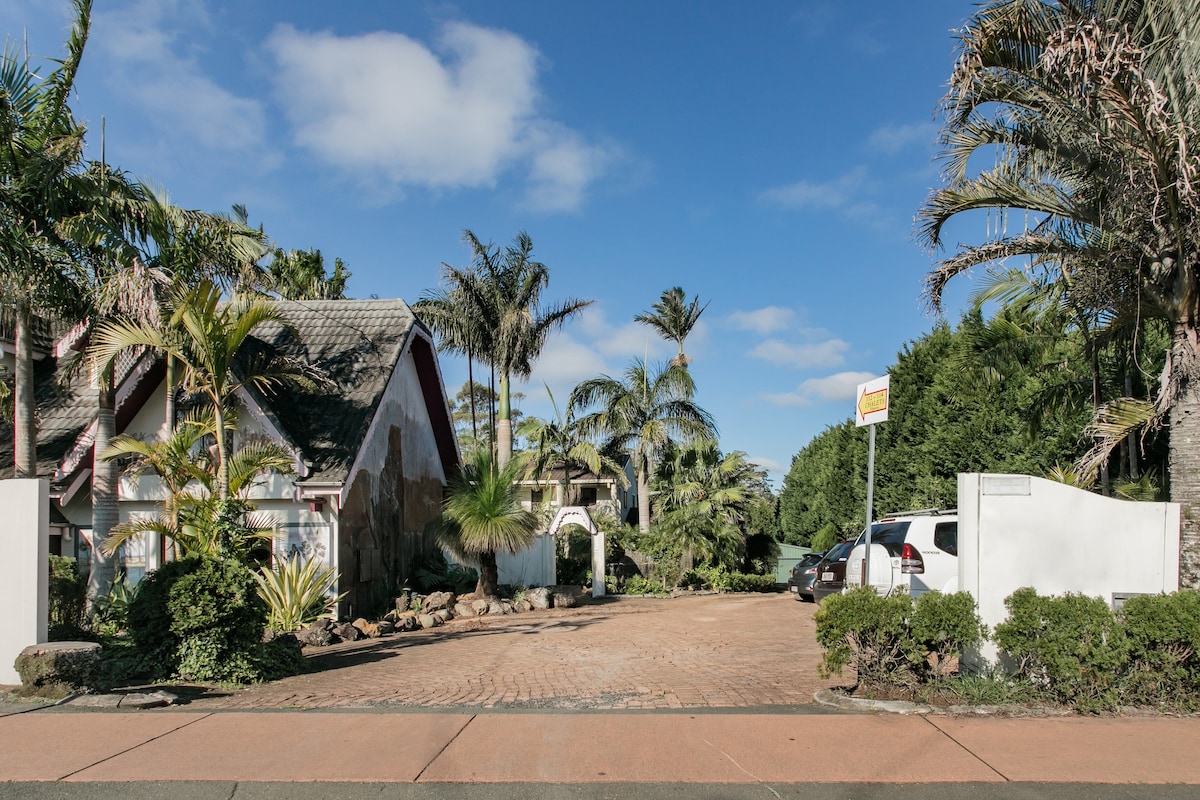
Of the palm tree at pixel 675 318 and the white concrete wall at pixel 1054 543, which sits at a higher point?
the palm tree at pixel 675 318

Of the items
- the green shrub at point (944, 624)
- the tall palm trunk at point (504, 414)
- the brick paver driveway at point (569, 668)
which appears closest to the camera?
the green shrub at point (944, 624)

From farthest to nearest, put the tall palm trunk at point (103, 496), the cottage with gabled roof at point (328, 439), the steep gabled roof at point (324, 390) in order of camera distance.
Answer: the steep gabled roof at point (324, 390)
the cottage with gabled roof at point (328, 439)
the tall palm trunk at point (103, 496)

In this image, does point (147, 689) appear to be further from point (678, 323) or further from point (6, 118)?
point (678, 323)

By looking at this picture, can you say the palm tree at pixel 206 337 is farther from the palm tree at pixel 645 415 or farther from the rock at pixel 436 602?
the palm tree at pixel 645 415

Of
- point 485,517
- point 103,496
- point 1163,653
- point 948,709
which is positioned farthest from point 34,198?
point 1163,653

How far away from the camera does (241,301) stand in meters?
11.6

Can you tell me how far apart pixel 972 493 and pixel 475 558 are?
11719mm

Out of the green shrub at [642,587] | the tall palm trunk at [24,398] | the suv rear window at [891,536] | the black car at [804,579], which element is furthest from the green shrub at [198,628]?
the green shrub at [642,587]

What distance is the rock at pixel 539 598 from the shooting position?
1778 cm

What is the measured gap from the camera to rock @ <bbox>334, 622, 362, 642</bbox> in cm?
1291

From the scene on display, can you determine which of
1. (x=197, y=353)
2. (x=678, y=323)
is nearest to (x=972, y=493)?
(x=197, y=353)

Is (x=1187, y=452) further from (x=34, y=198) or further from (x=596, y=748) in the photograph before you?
(x=34, y=198)

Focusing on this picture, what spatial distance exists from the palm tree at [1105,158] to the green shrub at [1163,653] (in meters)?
1.17

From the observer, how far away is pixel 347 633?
13.0 metres
